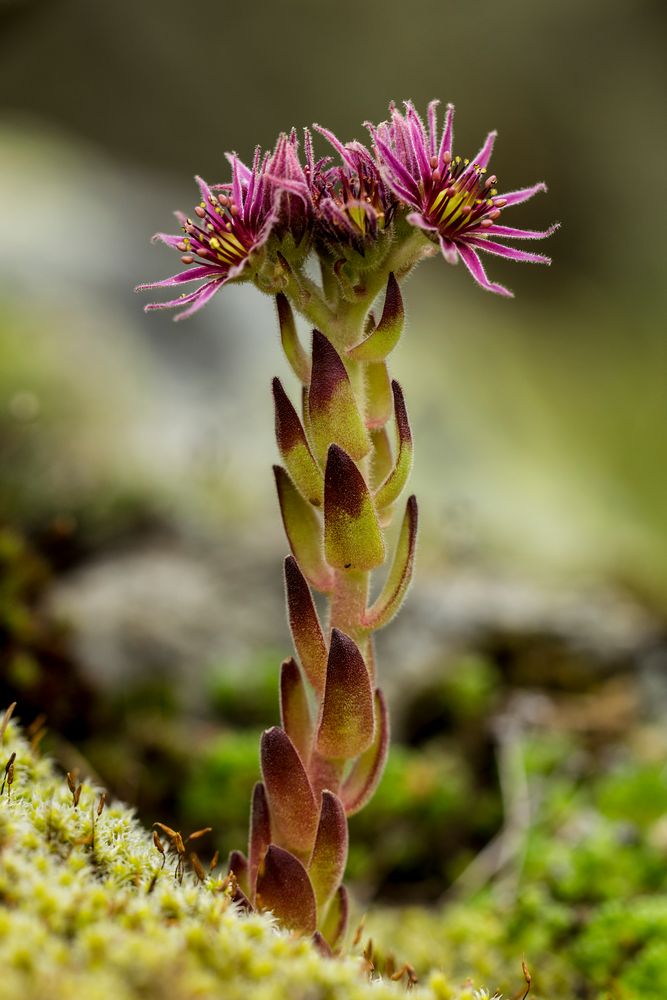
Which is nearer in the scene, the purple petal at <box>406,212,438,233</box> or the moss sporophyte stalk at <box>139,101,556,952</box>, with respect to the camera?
the purple petal at <box>406,212,438,233</box>

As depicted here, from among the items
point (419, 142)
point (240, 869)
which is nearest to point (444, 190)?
point (419, 142)

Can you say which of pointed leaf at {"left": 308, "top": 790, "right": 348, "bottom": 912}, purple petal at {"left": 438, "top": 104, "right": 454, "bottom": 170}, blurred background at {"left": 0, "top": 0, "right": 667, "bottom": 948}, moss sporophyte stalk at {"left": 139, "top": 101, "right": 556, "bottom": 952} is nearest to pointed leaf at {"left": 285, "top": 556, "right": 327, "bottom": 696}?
moss sporophyte stalk at {"left": 139, "top": 101, "right": 556, "bottom": 952}

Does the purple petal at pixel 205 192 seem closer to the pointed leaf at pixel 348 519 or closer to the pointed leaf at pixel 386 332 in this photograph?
the pointed leaf at pixel 386 332

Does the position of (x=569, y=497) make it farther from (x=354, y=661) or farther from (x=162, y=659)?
(x=354, y=661)

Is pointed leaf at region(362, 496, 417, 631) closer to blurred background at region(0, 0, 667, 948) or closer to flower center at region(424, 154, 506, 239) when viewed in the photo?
flower center at region(424, 154, 506, 239)

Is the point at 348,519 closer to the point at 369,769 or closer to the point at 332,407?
the point at 332,407

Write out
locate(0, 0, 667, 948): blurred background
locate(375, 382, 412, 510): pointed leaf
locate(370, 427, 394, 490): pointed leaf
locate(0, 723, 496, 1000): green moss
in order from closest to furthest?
locate(0, 723, 496, 1000): green moss → locate(375, 382, 412, 510): pointed leaf → locate(370, 427, 394, 490): pointed leaf → locate(0, 0, 667, 948): blurred background
